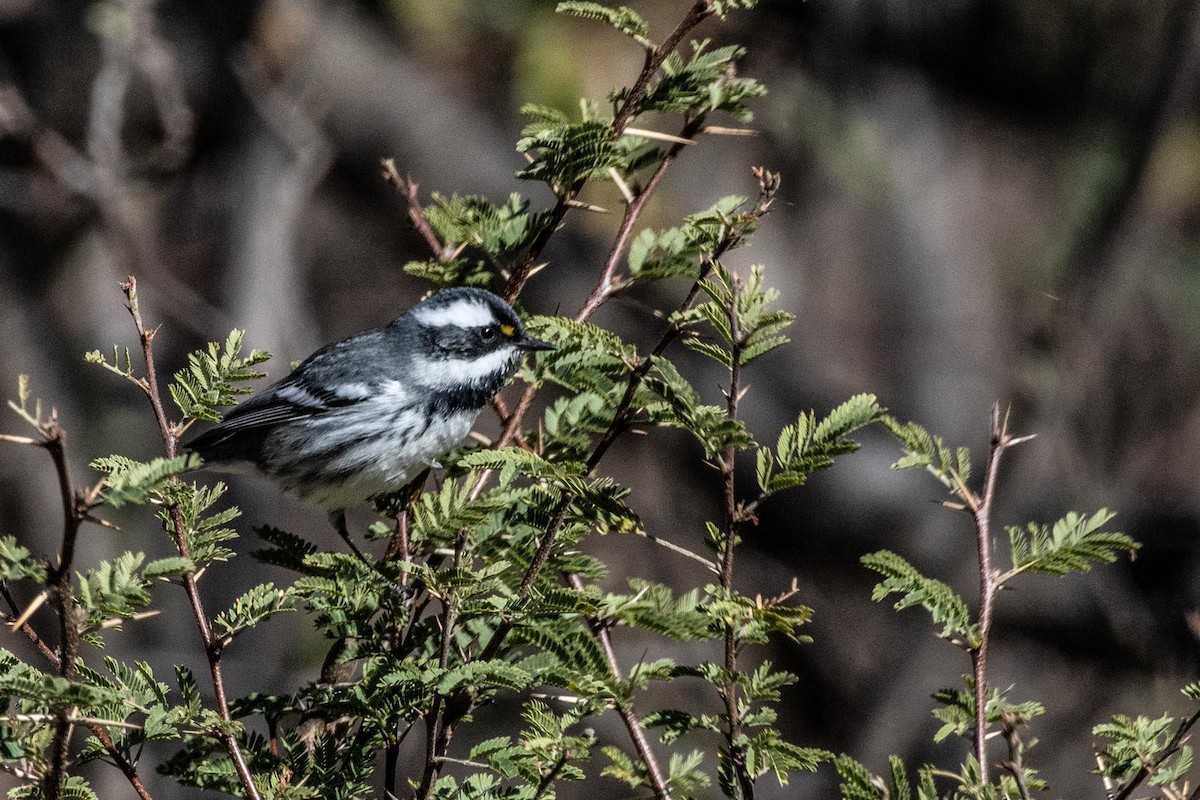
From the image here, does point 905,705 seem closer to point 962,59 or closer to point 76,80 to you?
point 962,59

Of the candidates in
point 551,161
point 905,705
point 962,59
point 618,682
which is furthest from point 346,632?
point 962,59

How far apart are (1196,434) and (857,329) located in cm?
295

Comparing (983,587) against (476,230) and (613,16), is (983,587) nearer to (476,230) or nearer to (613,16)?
(613,16)

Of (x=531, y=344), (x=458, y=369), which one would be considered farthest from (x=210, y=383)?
(x=458, y=369)

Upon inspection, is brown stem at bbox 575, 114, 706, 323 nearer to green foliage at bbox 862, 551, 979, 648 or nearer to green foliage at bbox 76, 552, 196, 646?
green foliage at bbox 862, 551, 979, 648

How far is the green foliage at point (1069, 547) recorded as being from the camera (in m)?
1.94

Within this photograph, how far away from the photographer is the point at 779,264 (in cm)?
1016

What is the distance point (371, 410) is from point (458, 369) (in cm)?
35

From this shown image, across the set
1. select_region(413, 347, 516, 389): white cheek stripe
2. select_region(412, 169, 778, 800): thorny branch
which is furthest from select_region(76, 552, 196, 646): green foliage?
select_region(413, 347, 516, 389): white cheek stripe

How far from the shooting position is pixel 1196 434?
884 cm

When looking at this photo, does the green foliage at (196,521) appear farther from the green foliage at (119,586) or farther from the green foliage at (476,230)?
the green foliage at (476,230)

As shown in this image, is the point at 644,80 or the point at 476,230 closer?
the point at 644,80

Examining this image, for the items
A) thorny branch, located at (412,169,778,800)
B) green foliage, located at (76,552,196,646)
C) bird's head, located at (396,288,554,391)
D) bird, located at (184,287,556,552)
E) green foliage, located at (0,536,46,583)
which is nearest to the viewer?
green foliage, located at (0,536,46,583)

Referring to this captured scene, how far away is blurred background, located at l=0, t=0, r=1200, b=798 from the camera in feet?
23.1
